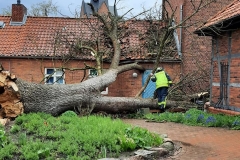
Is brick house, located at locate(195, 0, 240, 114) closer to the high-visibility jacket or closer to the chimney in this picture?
the high-visibility jacket

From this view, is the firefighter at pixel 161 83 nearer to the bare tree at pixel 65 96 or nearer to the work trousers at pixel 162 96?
the work trousers at pixel 162 96

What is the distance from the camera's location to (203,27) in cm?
1326

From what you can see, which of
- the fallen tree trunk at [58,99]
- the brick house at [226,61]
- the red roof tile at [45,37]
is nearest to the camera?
the fallen tree trunk at [58,99]

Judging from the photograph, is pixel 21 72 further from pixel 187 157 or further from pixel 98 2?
pixel 98 2

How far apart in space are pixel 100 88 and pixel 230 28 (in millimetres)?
5553

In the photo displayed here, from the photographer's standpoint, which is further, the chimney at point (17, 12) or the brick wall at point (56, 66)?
the chimney at point (17, 12)

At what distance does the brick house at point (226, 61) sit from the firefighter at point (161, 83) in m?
2.02

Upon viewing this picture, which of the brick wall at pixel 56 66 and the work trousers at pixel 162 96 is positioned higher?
the brick wall at pixel 56 66

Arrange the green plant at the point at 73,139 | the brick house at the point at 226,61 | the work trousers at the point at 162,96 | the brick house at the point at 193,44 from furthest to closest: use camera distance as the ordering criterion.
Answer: the brick house at the point at 193,44, the work trousers at the point at 162,96, the brick house at the point at 226,61, the green plant at the point at 73,139

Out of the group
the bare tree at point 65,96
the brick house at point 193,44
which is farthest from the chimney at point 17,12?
the brick house at point 193,44

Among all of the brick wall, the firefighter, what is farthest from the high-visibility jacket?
the brick wall

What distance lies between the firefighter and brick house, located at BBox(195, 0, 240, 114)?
2.02 meters

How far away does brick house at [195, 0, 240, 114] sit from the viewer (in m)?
11.6

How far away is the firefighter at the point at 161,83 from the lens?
13.3 metres
